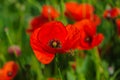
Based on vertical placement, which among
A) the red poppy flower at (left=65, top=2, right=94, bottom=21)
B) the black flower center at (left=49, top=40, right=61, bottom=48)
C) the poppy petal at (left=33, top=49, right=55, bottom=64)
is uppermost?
the black flower center at (left=49, top=40, right=61, bottom=48)

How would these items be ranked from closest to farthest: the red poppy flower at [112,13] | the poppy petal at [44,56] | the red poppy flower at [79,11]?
the poppy petal at [44,56] < the red poppy flower at [112,13] < the red poppy flower at [79,11]

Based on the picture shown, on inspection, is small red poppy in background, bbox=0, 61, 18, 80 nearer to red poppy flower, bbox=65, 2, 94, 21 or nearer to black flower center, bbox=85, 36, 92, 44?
black flower center, bbox=85, 36, 92, 44

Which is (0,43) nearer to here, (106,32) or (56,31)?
(106,32)

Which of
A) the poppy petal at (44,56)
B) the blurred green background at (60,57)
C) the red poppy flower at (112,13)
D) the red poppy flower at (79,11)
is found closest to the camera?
the poppy petal at (44,56)

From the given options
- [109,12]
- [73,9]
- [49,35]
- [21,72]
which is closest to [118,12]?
[109,12]

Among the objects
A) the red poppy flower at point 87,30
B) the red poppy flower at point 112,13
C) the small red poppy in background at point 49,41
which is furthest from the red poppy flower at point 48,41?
the red poppy flower at point 112,13

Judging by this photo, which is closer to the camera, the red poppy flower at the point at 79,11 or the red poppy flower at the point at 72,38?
the red poppy flower at the point at 72,38

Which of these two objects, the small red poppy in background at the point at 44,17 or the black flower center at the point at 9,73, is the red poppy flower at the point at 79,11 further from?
the black flower center at the point at 9,73

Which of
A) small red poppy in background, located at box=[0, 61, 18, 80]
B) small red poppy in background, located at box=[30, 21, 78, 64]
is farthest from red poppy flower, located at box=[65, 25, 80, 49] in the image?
small red poppy in background, located at box=[0, 61, 18, 80]
